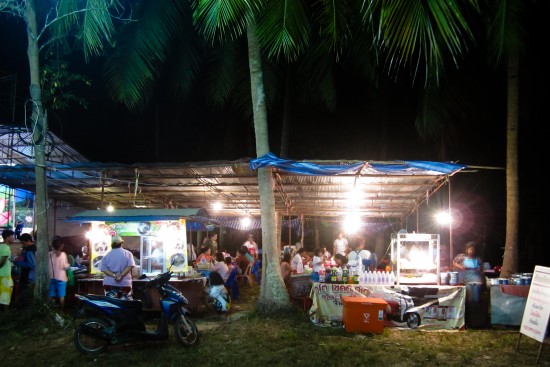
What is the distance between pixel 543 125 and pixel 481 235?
5.39 m

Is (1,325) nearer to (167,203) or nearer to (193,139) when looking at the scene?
(167,203)

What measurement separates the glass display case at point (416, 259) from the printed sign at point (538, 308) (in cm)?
211

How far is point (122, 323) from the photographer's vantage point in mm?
6855

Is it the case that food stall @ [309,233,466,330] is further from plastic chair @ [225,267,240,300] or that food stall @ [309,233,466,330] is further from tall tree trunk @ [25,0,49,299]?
tall tree trunk @ [25,0,49,299]

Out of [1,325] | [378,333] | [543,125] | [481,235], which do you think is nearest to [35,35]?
[1,325]

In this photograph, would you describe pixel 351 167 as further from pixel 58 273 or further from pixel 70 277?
pixel 70 277

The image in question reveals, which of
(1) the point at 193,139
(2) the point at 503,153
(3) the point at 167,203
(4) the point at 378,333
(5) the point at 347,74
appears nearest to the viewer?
(4) the point at 378,333

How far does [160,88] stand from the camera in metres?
20.4

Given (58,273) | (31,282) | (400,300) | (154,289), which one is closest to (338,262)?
(400,300)

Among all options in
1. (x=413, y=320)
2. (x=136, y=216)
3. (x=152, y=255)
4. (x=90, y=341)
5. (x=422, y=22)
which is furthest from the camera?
(x=152, y=255)

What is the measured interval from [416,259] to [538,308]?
108 inches

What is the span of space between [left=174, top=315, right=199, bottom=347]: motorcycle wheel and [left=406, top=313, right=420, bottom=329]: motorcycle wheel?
13.8 feet

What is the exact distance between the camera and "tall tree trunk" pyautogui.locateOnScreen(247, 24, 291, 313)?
930 cm

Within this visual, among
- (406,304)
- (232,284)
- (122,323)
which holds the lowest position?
(232,284)
